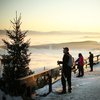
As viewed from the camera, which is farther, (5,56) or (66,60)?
(5,56)

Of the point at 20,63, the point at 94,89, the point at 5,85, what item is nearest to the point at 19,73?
the point at 20,63

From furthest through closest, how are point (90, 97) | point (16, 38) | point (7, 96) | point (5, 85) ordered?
1. point (16, 38)
2. point (90, 97)
3. point (5, 85)
4. point (7, 96)

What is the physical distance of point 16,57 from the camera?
33.0 m

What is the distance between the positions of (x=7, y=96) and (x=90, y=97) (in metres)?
4.19

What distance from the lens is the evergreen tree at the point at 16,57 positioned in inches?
1271

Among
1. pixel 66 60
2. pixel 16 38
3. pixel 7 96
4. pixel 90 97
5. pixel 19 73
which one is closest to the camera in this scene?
pixel 7 96

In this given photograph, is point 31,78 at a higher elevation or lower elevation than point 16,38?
lower

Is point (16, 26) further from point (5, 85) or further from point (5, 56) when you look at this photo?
point (5, 85)

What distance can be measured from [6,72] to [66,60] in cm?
2089

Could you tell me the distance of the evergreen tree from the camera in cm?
3229

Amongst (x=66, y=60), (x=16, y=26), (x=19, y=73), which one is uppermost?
(x=16, y=26)

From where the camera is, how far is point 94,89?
536 inches

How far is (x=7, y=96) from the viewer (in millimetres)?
8711

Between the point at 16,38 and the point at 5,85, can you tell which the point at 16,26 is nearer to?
the point at 16,38
